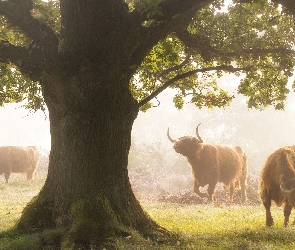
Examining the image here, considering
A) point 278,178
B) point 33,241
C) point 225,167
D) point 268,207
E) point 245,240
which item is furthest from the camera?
point 225,167

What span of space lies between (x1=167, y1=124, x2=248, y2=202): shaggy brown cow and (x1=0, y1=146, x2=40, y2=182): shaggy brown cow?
14.5 m

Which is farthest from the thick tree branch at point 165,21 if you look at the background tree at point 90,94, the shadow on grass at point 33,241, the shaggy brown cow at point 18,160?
the shaggy brown cow at point 18,160

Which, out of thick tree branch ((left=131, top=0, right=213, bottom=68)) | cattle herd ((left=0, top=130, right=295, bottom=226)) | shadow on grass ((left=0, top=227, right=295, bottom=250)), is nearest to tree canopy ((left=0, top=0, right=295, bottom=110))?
thick tree branch ((left=131, top=0, right=213, bottom=68))

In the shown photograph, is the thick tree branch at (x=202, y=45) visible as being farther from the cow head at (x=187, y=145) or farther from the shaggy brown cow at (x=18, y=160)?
the shaggy brown cow at (x=18, y=160)

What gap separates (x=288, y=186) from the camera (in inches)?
325

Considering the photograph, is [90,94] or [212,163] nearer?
[90,94]

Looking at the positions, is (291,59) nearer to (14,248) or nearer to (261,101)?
(261,101)

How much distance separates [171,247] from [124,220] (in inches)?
45.0

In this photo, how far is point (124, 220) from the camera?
6.62m

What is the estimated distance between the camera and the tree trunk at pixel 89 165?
21.6 feet

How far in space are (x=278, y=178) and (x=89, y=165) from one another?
4945 mm

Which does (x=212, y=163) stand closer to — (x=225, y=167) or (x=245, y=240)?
(x=225, y=167)

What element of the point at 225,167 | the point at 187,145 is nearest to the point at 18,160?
the point at 187,145

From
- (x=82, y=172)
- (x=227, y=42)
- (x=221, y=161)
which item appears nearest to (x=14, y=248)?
(x=82, y=172)
